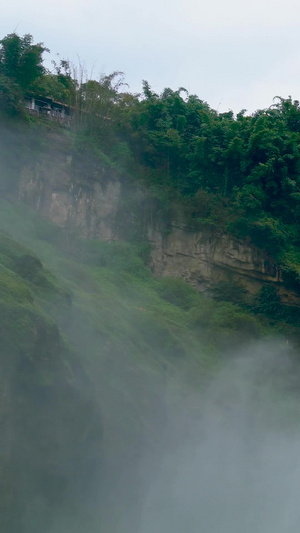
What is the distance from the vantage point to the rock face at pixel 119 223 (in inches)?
1035

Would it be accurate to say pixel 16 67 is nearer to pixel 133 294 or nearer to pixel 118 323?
pixel 133 294

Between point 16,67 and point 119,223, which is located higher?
point 16,67

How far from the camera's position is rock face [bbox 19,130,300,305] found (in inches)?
1035

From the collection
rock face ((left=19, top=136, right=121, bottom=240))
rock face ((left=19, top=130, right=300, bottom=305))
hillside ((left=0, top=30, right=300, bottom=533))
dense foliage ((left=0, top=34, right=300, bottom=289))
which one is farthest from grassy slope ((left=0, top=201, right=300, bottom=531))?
dense foliage ((left=0, top=34, right=300, bottom=289))

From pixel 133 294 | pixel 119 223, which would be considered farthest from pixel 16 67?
pixel 133 294

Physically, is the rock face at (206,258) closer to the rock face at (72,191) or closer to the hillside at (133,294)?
the hillside at (133,294)

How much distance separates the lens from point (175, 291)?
25.2m

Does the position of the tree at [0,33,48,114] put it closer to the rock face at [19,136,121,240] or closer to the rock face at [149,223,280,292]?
the rock face at [19,136,121,240]

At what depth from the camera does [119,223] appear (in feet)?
90.2

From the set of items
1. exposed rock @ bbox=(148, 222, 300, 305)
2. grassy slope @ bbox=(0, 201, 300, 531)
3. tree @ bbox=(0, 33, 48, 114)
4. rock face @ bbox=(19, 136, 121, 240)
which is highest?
tree @ bbox=(0, 33, 48, 114)

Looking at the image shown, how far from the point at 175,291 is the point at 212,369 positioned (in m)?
5.02

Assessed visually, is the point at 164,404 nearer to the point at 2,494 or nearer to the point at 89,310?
the point at 89,310

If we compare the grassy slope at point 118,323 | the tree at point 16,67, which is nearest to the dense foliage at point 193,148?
the tree at point 16,67

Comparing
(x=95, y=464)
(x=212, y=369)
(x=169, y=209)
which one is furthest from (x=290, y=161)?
(x=95, y=464)
